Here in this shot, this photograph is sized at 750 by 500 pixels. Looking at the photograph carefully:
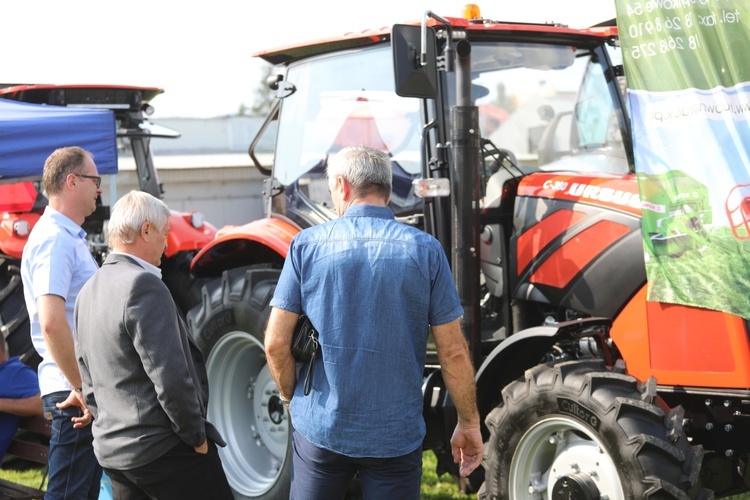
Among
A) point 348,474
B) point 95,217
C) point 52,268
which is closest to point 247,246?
point 52,268

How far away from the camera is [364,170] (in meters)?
2.77

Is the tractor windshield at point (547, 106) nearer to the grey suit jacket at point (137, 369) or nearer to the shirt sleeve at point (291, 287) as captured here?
the shirt sleeve at point (291, 287)

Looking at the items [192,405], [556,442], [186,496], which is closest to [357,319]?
[192,405]

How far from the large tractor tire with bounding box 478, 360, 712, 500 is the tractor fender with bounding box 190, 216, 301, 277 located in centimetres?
149

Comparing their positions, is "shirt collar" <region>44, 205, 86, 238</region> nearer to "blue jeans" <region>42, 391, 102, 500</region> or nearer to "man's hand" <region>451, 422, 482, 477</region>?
"blue jeans" <region>42, 391, 102, 500</region>

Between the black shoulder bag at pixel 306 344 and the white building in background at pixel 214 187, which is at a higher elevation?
the white building in background at pixel 214 187

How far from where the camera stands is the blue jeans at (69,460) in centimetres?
358

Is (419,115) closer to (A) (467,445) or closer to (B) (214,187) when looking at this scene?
(A) (467,445)

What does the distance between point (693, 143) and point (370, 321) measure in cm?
154

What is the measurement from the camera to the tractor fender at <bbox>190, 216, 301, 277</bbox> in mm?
4801

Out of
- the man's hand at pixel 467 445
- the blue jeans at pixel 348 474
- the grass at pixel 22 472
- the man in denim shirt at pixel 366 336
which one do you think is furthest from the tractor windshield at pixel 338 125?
the grass at pixel 22 472

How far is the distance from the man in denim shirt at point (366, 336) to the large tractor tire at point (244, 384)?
1959mm

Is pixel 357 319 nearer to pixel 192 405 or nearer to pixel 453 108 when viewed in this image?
pixel 192 405

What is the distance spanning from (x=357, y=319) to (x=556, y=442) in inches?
56.1
